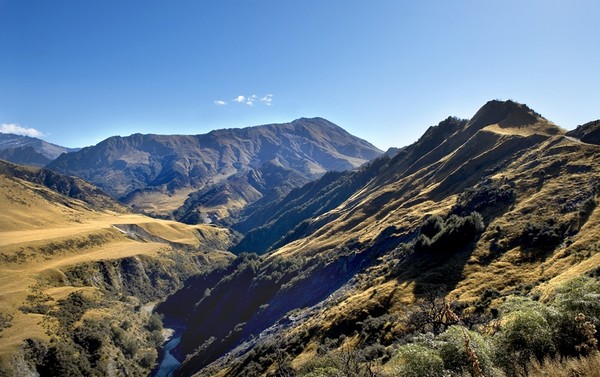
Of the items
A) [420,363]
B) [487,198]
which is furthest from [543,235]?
[420,363]

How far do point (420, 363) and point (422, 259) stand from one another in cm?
5159

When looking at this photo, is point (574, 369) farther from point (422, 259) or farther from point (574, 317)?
point (422, 259)

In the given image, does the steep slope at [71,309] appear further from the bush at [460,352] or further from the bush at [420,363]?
the bush at [460,352]

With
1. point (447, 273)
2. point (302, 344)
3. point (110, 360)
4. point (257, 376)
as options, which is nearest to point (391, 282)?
point (447, 273)

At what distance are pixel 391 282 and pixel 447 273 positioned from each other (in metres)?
9.69

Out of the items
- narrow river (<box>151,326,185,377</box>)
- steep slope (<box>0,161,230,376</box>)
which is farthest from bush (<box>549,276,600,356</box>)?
narrow river (<box>151,326,185,377</box>)

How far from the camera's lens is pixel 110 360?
4237 inches

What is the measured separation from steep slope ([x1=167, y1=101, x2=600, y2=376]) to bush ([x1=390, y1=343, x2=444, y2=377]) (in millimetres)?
6607

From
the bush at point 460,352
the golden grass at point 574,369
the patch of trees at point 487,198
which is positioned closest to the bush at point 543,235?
the patch of trees at point 487,198

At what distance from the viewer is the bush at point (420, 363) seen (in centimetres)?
1695

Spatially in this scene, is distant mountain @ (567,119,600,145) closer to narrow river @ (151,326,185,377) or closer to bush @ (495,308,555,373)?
bush @ (495,308,555,373)

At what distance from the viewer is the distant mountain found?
8816 centimetres

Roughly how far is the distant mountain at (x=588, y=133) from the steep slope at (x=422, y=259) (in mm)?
4644

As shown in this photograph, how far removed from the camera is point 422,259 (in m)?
66.1
